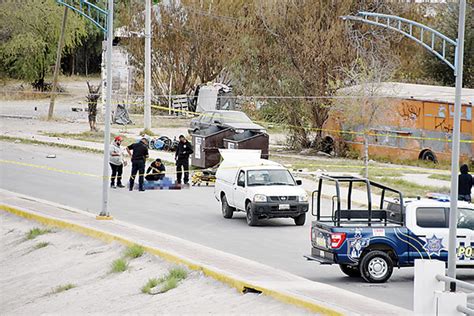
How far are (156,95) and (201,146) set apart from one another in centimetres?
2866

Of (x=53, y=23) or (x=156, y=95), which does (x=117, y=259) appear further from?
(x=53, y=23)

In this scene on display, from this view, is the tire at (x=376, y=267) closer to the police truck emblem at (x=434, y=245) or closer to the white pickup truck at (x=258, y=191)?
the police truck emblem at (x=434, y=245)

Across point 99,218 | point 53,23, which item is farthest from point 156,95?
point 99,218

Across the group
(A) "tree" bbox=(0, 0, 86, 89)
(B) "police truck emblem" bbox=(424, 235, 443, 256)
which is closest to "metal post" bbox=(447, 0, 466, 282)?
(B) "police truck emblem" bbox=(424, 235, 443, 256)

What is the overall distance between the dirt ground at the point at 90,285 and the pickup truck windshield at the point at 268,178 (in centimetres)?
489

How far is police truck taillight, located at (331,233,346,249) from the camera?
732 inches

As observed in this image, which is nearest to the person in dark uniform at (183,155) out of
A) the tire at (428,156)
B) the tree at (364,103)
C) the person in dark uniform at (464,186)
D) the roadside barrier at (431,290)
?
the person in dark uniform at (464,186)

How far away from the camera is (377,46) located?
168ft

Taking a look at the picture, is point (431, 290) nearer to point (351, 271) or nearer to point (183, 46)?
point (351, 271)

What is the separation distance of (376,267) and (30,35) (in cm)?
5599

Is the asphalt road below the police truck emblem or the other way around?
below

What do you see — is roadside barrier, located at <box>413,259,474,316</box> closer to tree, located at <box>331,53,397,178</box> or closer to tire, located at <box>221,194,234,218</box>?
tire, located at <box>221,194,234,218</box>

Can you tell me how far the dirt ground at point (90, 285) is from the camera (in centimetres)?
1678

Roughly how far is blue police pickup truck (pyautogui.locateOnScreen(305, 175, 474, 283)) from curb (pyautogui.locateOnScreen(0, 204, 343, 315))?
220cm
